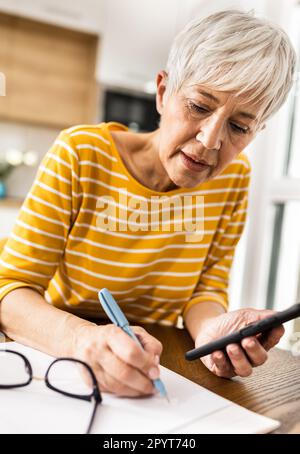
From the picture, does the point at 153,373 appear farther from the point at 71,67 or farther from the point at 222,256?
the point at 71,67

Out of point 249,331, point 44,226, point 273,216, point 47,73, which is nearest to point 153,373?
point 249,331

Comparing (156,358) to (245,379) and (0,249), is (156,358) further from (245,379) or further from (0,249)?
(0,249)

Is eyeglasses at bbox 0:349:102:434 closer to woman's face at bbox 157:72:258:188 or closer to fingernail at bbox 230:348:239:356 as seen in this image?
fingernail at bbox 230:348:239:356

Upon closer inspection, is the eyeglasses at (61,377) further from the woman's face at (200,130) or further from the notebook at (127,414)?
the woman's face at (200,130)

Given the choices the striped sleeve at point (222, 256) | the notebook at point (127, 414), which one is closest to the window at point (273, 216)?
the striped sleeve at point (222, 256)

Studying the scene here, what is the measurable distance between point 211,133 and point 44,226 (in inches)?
14.3

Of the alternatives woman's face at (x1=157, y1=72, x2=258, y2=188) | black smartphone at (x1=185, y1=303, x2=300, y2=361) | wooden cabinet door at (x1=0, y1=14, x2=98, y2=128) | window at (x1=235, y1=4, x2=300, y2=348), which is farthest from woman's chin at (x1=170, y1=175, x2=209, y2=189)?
wooden cabinet door at (x1=0, y1=14, x2=98, y2=128)

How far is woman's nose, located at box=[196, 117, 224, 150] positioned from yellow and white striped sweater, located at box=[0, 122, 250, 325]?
0.75 feet

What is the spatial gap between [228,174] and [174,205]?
18 cm

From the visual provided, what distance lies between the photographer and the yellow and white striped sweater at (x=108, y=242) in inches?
36.1

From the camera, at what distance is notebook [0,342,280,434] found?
51 centimetres

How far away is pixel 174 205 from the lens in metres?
1.10

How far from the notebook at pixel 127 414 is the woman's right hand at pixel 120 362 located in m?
0.01

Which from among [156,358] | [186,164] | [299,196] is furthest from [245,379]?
[299,196]
